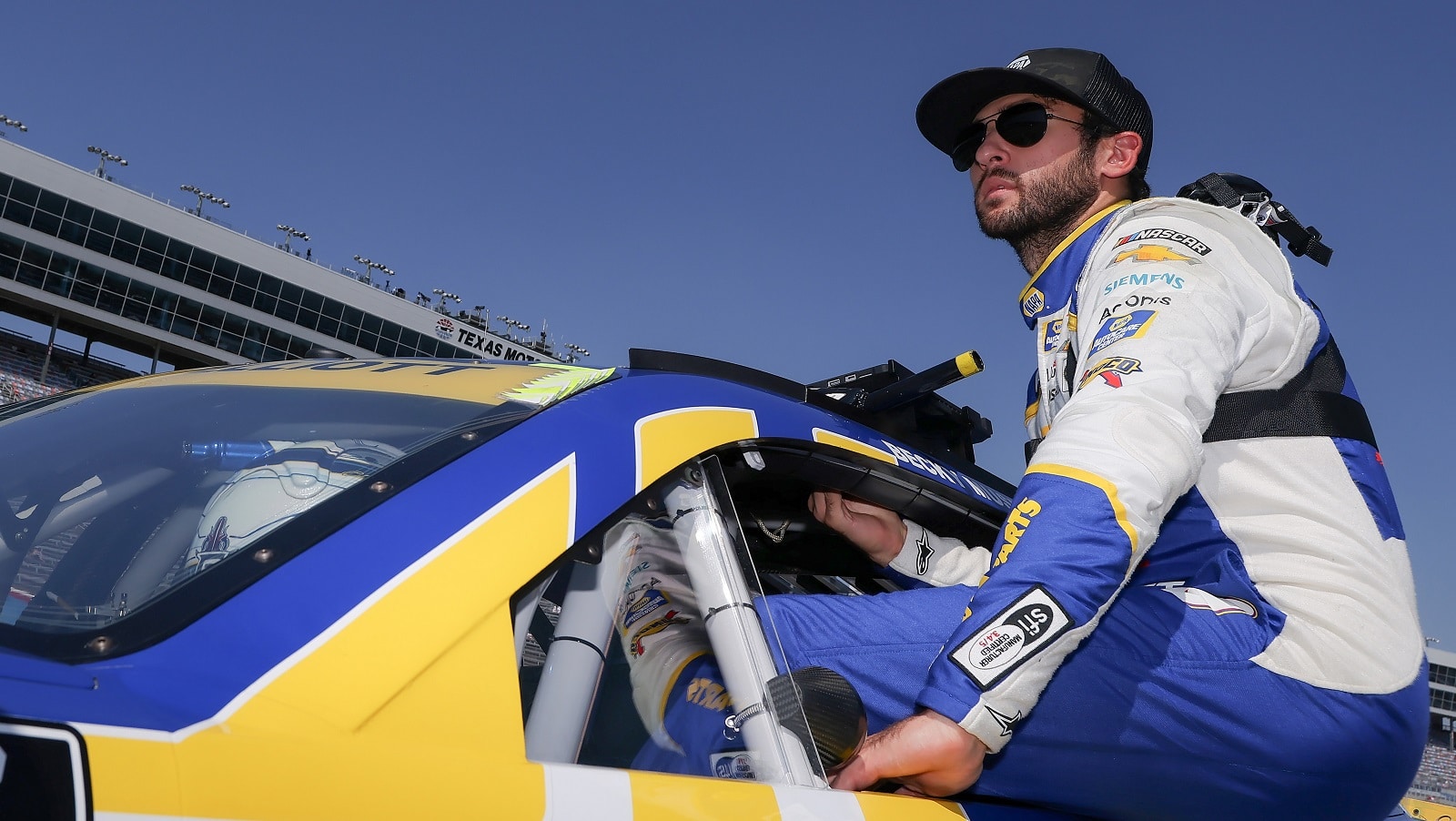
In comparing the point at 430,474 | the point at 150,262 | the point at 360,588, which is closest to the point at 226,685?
the point at 360,588

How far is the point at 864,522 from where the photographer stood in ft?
7.49

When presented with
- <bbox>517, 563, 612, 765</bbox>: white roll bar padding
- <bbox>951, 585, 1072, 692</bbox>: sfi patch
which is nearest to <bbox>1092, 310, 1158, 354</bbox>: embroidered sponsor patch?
<bbox>951, 585, 1072, 692</bbox>: sfi patch

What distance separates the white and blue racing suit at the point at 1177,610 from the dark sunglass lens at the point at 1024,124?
2.03 ft

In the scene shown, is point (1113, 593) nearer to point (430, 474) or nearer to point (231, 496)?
point (430, 474)

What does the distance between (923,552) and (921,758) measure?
103 centimetres

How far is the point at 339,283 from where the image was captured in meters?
40.5

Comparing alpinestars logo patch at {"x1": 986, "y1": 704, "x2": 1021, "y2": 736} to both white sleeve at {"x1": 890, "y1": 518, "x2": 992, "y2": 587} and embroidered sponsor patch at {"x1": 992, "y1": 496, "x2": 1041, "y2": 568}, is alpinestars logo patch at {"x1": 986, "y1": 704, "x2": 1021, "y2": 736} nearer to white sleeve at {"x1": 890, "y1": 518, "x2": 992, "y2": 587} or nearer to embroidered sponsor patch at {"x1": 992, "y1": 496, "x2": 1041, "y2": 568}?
embroidered sponsor patch at {"x1": 992, "y1": 496, "x2": 1041, "y2": 568}

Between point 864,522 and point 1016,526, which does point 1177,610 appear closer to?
point 1016,526

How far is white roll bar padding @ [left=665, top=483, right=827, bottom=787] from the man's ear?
4.69 ft

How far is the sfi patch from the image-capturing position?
52.9 inches

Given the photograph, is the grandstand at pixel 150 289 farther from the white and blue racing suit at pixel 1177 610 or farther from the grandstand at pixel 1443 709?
the grandstand at pixel 1443 709

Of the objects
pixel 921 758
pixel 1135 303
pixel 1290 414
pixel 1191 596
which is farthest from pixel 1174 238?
pixel 921 758

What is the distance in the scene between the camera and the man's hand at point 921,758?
1.30 m

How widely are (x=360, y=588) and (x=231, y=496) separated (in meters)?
0.30
